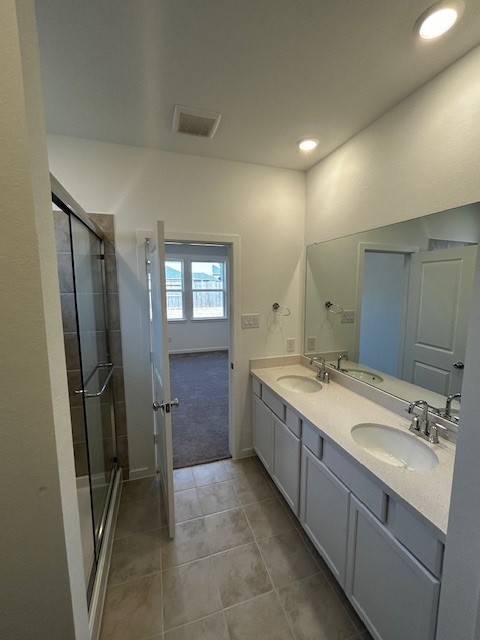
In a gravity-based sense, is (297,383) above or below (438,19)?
below

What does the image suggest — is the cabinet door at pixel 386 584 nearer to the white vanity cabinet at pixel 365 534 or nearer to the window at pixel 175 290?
the white vanity cabinet at pixel 365 534

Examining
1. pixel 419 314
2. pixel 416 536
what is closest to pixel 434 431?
pixel 416 536

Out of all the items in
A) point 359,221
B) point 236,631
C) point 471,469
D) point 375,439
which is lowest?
A: point 236,631

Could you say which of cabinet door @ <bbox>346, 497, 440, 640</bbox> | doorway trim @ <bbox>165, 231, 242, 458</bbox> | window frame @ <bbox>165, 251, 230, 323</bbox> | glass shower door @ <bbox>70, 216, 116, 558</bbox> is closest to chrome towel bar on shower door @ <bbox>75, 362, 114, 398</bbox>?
glass shower door @ <bbox>70, 216, 116, 558</bbox>

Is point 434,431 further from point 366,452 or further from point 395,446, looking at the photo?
point 366,452

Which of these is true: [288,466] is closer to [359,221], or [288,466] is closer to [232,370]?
[232,370]

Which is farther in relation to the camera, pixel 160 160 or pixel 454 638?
pixel 160 160

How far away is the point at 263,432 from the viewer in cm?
222

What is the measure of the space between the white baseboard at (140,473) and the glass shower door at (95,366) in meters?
0.17

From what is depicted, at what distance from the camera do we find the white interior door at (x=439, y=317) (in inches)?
51.0

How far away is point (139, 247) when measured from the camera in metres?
1.99

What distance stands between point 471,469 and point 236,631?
1.35 m

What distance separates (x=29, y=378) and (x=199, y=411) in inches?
119

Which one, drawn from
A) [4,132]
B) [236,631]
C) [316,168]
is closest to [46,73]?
[4,132]
